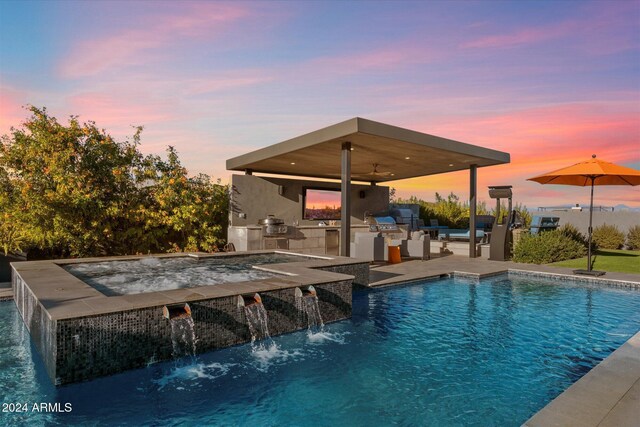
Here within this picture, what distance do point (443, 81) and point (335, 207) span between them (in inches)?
288

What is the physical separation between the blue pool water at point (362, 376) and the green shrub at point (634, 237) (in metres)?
13.8

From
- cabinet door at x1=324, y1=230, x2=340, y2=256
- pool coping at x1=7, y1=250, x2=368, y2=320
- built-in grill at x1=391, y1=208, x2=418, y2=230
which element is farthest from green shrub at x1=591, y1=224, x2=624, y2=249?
pool coping at x1=7, y1=250, x2=368, y2=320

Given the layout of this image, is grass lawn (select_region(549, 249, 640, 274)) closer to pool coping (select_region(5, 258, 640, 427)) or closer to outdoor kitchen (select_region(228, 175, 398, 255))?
outdoor kitchen (select_region(228, 175, 398, 255))

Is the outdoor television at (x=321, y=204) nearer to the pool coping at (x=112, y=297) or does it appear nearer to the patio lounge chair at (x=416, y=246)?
the patio lounge chair at (x=416, y=246)

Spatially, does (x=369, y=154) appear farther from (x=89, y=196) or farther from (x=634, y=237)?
(x=634, y=237)

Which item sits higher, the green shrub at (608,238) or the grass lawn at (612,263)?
the green shrub at (608,238)

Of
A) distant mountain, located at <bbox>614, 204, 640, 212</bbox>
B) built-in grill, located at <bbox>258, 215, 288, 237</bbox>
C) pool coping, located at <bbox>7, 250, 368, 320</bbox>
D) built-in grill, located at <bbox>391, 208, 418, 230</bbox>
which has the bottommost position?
pool coping, located at <bbox>7, 250, 368, 320</bbox>

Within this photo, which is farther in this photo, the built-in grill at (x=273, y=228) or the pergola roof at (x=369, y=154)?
the built-in grill at (x=273, y=228)

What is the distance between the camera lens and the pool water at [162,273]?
6.00 meters

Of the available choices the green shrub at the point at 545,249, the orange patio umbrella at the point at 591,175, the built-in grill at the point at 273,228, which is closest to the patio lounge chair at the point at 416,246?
the green shrub at the point at 545,249

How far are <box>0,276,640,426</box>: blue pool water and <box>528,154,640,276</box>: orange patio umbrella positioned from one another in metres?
4.40

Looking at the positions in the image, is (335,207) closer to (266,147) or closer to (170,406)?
(266,147)

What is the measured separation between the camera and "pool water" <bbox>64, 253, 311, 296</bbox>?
6.00 m

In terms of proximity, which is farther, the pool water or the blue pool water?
the pool water
